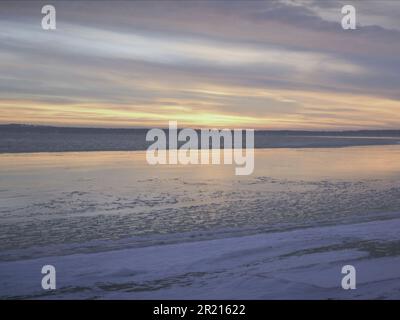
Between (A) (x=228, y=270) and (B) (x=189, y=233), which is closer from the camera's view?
(A) (x=228, y=270)

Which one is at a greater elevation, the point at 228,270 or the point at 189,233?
the point at 189,233

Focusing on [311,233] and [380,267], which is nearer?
[380,267]

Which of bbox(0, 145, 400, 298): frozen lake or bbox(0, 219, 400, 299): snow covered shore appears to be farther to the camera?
bbox(0, 145, 400, 298): frozen lake

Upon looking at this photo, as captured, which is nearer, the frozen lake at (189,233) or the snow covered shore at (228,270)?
the snow covered shore at (228,270)

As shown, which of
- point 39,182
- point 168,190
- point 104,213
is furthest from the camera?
point 39,182
